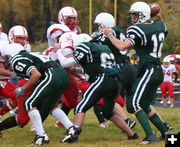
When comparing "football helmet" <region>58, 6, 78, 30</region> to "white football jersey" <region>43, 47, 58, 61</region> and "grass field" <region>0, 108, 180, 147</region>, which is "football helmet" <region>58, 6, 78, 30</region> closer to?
"white football jersey" <region>43, 47, 58, 61</region>

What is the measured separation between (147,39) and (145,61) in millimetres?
302

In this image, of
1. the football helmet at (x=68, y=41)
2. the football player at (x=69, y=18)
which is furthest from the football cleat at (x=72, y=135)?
the football player at (x=69, y=18)

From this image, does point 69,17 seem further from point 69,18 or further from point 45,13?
point 45,13

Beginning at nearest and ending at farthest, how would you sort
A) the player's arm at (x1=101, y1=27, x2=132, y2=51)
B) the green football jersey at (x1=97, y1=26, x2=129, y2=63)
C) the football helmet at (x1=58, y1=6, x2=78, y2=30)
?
the player's arm at (x1=101, y1=27, x2=132, y2=51)
the green football jersey at (x1=97, y1=26, x2=129, y2=63)
the football helmet at (x1=58, y1=6, x2=78, y2=30)

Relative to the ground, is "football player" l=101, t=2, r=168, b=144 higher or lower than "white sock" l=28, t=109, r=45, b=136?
higher

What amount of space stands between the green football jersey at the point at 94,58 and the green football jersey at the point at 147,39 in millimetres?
416

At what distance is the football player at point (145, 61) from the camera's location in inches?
320

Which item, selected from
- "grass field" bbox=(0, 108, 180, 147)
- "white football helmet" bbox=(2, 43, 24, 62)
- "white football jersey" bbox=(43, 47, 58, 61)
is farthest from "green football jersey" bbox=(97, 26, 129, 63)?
"white football helmet" bbox=(2, 43, 24, 62)

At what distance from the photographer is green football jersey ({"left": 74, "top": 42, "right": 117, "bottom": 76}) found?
27.3ft

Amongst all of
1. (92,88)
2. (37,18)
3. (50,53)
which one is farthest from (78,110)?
(37,18)

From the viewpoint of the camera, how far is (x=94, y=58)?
330 inches

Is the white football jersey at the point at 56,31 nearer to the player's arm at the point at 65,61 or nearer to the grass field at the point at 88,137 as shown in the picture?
the player's arm at the point at 65,61

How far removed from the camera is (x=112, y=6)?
104ft

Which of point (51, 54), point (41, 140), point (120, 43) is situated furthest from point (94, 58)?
point (51, 54)
